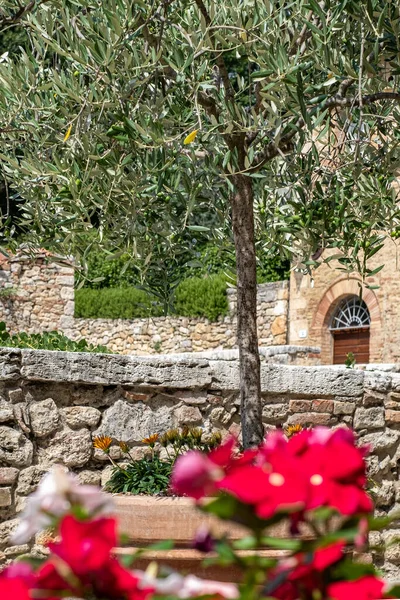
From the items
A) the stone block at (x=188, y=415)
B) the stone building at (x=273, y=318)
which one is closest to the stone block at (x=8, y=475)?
the stone block at (x=188, y=415)

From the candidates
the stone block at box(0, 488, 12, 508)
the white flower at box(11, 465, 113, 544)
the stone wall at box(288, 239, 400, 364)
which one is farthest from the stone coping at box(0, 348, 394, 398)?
the stone wall at box(288, 239, 400, 364)

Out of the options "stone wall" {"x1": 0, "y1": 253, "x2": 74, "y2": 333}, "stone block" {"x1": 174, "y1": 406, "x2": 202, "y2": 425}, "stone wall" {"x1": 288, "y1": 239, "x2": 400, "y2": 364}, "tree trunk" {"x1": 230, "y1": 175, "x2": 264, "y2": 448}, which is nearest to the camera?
"tree trunk" {"x1": 230, "y1": 175, "x2": 264, "y2": 448}

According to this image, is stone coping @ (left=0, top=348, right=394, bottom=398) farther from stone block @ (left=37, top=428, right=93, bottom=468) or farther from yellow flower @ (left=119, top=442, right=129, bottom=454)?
yellow flower @ (left=119, top=442, right=129, bottom=454)

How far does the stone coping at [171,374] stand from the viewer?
4828mm

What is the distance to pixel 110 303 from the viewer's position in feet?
61.1

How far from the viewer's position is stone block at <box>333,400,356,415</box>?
18.8ft

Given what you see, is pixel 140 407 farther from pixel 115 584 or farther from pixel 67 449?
pixel 115 584

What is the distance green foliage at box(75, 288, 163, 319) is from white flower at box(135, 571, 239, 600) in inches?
652

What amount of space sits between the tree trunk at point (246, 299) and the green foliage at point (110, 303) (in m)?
13.3

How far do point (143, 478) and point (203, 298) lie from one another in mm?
12870

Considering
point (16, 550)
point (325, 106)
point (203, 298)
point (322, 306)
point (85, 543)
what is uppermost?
point (203, 298)

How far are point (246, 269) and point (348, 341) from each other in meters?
12.6

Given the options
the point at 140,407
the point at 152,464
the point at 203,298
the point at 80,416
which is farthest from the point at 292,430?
the point at 203,298

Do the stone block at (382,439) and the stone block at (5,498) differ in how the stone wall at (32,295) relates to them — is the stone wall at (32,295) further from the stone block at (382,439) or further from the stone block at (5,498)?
the stone block at (5,498)
